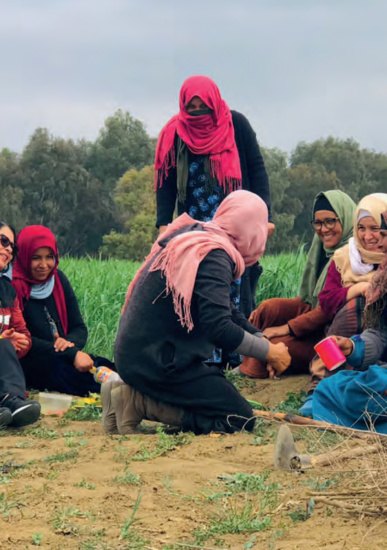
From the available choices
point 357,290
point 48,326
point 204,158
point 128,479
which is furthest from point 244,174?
point 128,479

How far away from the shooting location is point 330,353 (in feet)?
16.3

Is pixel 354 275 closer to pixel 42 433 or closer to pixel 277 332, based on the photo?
pixel 277 332

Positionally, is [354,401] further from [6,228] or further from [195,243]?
[6,228]

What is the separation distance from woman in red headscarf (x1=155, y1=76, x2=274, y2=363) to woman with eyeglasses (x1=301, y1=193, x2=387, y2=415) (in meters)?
0.82

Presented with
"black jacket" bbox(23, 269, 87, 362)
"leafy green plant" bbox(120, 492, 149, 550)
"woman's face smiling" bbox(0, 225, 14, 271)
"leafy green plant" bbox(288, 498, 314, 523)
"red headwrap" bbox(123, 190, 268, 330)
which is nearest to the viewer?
"leafy green plant" bbox(120, 492, 149, 550)

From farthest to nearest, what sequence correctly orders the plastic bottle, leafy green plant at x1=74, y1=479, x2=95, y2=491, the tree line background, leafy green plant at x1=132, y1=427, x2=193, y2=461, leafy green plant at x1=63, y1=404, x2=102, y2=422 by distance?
1. the tree line background
2. the plastic bottle
3. leafy green plant at x1=63, y1=404, x2=102, y2=422
4. leafy green plant at x1=132, y1=427, x2=193, y2=461
5. leafy green plant at x1=74, y1=479, x2=95, y2=491

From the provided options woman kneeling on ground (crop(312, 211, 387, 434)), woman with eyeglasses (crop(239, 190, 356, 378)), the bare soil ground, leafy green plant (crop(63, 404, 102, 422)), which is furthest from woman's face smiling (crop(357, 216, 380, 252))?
leafy green plant (crop(63, 404, 102, 422))

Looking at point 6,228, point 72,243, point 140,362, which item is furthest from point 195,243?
point 72,243

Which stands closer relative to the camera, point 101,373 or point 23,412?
point 23,412

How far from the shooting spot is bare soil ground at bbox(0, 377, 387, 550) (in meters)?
3.22

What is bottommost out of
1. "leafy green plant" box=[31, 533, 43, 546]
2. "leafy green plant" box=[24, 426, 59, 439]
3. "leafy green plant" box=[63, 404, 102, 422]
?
"leafy green plant" box=[63, 404, 102, 422]

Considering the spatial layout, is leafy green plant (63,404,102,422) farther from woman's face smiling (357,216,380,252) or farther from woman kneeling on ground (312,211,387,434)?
woman's face smiling (357,216,380,252)

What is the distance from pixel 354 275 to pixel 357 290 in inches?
7.1

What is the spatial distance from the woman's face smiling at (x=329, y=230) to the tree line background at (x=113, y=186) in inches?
1397
